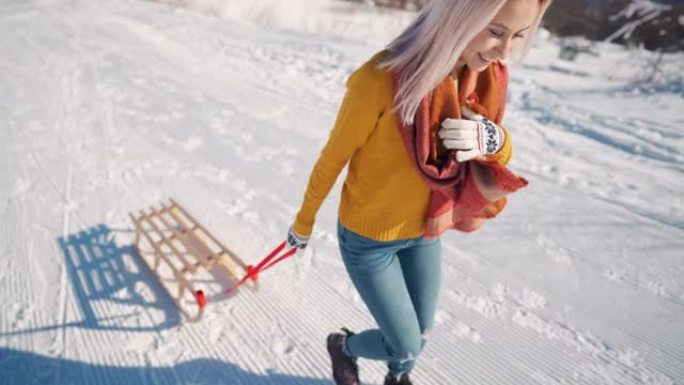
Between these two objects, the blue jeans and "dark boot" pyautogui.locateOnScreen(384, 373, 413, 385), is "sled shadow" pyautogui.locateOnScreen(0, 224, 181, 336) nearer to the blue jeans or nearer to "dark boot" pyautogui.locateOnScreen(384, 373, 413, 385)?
"dark boot" pyautogui.locateOnScreen(384, 373, 413, 385)

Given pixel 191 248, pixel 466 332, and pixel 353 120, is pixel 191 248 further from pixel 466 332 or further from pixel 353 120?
pixel 353 120

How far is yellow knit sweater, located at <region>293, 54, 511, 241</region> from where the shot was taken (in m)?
1.23

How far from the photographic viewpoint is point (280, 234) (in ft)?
10.5

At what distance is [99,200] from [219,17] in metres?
7.30

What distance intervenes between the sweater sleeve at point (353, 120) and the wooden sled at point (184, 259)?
133cm

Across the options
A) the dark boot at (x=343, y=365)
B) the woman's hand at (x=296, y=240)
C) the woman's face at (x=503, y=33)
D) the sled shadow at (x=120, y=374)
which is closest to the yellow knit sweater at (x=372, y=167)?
the woman's hand at (x=296, y=240)

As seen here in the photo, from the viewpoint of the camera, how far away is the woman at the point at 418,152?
1.16 m

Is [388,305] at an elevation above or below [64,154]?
above

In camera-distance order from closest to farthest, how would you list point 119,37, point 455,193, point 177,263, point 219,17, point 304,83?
1. point 455,193
2. point 177,263
3. point 304,83
4. point 119,37
5. point 219,17

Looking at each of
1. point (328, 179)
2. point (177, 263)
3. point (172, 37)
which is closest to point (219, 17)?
point (172, 37)

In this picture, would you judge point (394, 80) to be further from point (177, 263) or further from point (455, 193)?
point (177, 263)

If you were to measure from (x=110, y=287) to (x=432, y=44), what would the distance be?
2.40 m

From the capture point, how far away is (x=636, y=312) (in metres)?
2.54

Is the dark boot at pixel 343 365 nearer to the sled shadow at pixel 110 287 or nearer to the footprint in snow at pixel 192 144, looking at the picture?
the sled shadow at pixel 110 287
